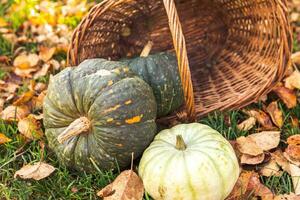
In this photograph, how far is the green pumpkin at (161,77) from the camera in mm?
2072

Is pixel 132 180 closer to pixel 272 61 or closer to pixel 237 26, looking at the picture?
pixel 272 61

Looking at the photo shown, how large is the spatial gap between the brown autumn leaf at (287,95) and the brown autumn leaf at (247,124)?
0.21 meters

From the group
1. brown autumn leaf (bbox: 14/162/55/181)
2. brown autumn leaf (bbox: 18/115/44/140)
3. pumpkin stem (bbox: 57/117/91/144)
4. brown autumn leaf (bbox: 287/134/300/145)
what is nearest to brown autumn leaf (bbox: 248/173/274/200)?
brown autumn leaf (bbox: 287/134/300/145)

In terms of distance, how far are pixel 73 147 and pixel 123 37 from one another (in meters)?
0.89

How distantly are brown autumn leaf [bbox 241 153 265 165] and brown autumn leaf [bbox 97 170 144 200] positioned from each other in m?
0.45

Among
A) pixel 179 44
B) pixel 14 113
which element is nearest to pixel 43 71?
pixel 14 113

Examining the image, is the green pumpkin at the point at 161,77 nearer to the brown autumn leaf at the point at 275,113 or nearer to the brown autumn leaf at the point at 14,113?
the brown autumn leaf at the point at 275,113

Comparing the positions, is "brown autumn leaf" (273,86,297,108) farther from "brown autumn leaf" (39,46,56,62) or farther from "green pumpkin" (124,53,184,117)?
"brown autumn leaf" (39,46,56,62)

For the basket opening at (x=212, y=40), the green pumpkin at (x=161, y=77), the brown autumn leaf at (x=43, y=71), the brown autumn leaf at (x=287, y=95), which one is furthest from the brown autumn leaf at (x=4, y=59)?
the brown autumn leaf at (x=287, y=95)

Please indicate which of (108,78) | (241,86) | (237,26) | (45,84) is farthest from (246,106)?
(45,84)

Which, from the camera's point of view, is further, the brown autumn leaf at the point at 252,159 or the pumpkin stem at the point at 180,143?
the brown autumn leaf at the point at 252,159

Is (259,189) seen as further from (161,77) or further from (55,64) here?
(55,64)

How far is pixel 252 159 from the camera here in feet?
6.29

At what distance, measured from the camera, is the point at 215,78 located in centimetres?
248
